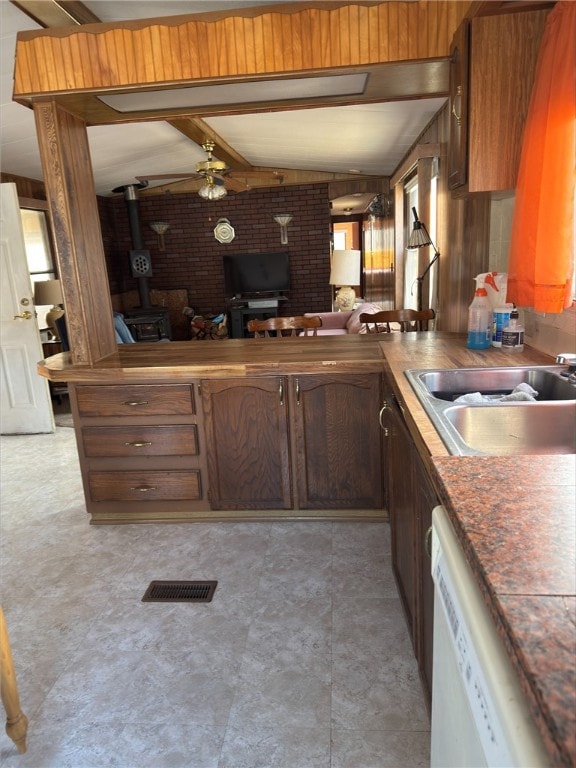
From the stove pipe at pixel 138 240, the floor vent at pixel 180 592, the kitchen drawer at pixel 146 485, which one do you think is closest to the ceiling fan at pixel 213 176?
the stove pipe at pixel 138 240

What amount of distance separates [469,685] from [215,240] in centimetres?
787

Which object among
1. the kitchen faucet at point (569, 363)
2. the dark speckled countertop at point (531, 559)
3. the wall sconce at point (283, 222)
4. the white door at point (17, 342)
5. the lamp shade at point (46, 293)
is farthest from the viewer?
the wall sconce at point (283, 222)

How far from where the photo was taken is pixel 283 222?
25.3ft

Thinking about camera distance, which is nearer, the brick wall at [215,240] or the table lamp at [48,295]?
the table lamp at [48,295]

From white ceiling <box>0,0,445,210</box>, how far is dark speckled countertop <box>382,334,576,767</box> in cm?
241

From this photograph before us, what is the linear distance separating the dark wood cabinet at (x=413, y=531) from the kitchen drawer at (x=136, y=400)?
104 cm

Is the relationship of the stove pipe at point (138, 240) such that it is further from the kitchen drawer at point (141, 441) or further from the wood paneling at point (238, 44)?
the wood paneling at point (238, 44)

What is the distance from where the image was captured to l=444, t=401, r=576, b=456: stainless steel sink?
1.43 meters

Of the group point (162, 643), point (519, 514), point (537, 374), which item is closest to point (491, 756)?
point (519, 514)

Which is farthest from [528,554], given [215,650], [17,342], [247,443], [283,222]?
[283,222]

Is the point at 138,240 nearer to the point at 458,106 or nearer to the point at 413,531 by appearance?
the point at 458,106

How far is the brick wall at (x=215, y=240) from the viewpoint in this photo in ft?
25.7

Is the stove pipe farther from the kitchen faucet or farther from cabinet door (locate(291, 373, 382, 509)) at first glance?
the kitchen faucet

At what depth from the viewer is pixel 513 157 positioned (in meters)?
1.83
